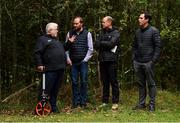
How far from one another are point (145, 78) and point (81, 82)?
144 centimetres

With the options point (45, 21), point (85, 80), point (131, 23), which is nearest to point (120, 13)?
point (131, 23)

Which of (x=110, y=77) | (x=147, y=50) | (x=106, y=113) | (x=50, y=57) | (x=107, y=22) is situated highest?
(x=107, y=22)

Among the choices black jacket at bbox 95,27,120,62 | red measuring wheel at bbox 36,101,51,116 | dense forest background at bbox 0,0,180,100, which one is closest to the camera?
red measuring wheel at bbox 36,101,51,116

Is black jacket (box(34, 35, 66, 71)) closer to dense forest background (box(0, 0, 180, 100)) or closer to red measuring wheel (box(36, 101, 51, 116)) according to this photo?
red measuring wheel (box(36, 101, 51, 116))

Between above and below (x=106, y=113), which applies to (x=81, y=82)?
above

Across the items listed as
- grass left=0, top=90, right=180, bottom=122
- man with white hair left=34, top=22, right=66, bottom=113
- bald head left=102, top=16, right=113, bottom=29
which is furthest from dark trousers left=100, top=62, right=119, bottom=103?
man with white hair left=34, top=22, right=66, bottom=113

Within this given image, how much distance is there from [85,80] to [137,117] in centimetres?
167

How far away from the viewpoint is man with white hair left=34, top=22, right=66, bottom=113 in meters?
10.7

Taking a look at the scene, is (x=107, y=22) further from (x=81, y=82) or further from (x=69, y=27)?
(x=69, y=27)

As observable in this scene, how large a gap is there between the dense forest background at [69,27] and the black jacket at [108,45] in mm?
1597

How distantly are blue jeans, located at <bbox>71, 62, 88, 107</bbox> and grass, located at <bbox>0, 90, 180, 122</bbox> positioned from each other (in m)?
0.26

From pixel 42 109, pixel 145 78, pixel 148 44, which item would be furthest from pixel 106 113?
pixel 148 44

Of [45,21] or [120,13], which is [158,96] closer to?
[120,13]

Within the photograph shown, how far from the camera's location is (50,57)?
10.7m
